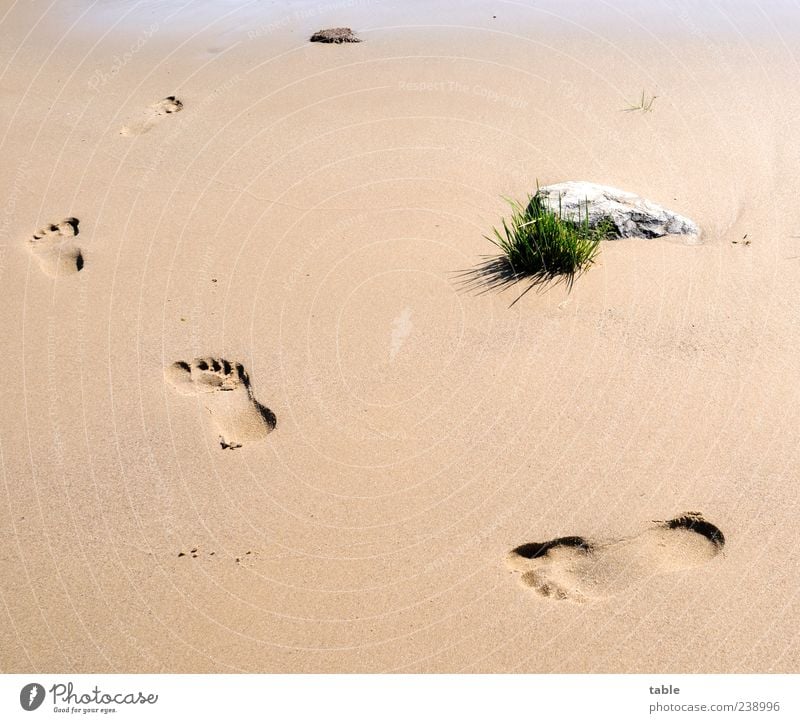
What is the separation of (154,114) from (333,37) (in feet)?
6.79

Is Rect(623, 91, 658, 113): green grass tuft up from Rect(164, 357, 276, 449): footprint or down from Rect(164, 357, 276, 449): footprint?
up

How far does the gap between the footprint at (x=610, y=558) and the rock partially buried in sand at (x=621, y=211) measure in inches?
87.7

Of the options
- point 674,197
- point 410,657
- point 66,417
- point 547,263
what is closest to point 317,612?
point 410,657

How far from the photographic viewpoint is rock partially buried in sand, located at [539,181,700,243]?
492 cm

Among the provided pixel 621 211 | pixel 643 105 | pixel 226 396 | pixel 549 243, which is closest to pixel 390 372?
pixel 226 396

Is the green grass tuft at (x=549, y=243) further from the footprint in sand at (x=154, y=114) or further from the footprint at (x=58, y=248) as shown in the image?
the footprint in sand at (x=154, y=114)

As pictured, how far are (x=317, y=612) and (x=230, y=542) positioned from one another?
564 mm

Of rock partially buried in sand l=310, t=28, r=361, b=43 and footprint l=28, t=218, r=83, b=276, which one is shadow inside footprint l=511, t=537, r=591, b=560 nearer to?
footprint l=28, t=218, r=83, b=276

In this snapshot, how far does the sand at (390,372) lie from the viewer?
10.4ft

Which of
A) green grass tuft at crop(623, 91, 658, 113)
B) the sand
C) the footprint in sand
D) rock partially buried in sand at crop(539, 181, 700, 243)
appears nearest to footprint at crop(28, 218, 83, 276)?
the sand

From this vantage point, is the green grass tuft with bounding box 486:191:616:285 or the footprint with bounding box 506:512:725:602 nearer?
the footprint with bounding box 506:512:725:602

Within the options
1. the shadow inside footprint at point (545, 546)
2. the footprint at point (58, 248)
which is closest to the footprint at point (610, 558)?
the shadow inside footprint at point (545, 546)
